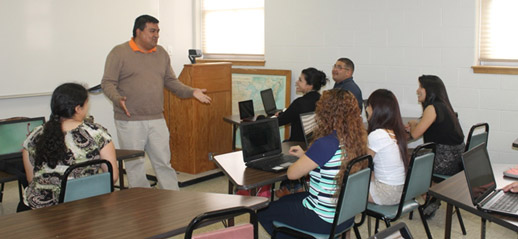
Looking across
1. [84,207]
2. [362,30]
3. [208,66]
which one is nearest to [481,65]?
[362,30]

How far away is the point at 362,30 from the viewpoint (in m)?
5.79

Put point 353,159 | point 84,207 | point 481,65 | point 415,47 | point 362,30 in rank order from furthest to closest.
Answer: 1. point 362,30
2. point 415,47
3. point 481,65
4. point 353,159
5. point 84,207

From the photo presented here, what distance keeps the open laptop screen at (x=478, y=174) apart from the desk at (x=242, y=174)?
1.05 meters

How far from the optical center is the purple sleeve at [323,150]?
2.72m

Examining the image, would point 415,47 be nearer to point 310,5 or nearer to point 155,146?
point 310,5

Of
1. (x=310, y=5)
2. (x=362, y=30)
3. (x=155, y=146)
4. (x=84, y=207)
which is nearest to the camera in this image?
(x=84, y=207)

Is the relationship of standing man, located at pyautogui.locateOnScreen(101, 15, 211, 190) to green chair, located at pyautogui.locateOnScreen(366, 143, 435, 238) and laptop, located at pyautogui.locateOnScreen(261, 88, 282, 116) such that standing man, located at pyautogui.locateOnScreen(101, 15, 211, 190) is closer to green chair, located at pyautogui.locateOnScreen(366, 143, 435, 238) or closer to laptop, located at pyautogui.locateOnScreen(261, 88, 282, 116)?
laptop, located at pyautogui.locateOnScreen(261, 88, 282, 116)

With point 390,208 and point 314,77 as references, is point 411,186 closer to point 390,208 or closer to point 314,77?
point 390,208

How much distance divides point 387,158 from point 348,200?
2.00 feet

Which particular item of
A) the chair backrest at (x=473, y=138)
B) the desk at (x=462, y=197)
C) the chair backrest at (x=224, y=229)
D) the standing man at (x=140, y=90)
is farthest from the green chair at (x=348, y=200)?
the standing man at (x=140, y=90)

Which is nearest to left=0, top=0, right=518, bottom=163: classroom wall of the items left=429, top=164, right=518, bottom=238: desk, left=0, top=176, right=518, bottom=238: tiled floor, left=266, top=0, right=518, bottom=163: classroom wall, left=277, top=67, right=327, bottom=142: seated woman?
left=266, top=0, right=518, bottom=163: classroom wall

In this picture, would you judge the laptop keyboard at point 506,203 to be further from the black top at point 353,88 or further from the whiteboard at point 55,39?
the whiteboard at point 55,39

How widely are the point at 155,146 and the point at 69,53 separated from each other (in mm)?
2146

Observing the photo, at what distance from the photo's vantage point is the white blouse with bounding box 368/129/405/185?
3.13 meters
